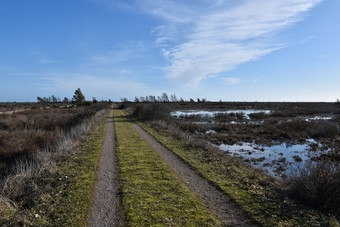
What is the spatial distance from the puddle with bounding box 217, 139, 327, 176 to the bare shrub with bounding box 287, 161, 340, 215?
3.96 meters

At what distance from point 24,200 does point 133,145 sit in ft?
25.0

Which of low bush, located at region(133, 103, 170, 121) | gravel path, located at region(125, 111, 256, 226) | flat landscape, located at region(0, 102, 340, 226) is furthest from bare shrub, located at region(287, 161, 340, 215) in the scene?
low bush, located at region(133, 103, 170, 121)

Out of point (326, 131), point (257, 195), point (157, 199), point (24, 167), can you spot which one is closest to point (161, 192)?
point (157, 199)

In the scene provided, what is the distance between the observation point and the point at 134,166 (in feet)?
29.7

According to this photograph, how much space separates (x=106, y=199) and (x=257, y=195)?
4668mm

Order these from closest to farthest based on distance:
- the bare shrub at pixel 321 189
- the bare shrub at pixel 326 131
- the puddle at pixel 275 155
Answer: the bare shrub at pixel 321 189 → the puddle at pixel 275 155 → the bare shrub at pixel 326 131

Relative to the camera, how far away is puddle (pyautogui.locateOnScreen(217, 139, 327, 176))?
1217 cm

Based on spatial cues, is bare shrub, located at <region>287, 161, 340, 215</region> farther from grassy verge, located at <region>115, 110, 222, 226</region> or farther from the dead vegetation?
the dead vegetation

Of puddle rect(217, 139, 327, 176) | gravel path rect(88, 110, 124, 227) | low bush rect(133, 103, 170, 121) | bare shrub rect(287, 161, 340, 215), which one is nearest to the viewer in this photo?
gravel path rect(88, 110, 124, 227)

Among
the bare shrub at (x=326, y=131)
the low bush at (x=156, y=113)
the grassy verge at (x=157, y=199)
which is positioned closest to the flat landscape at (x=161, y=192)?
the grassy verge at (x=157, y=199)

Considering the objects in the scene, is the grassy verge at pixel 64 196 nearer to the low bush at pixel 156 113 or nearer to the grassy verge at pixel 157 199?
the grassy verge at pixel 157 199

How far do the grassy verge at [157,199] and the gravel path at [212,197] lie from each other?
0.25 metres

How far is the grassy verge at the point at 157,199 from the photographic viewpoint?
16.5 feet

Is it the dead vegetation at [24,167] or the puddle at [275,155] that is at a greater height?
the dead vegetation at [24,167]
